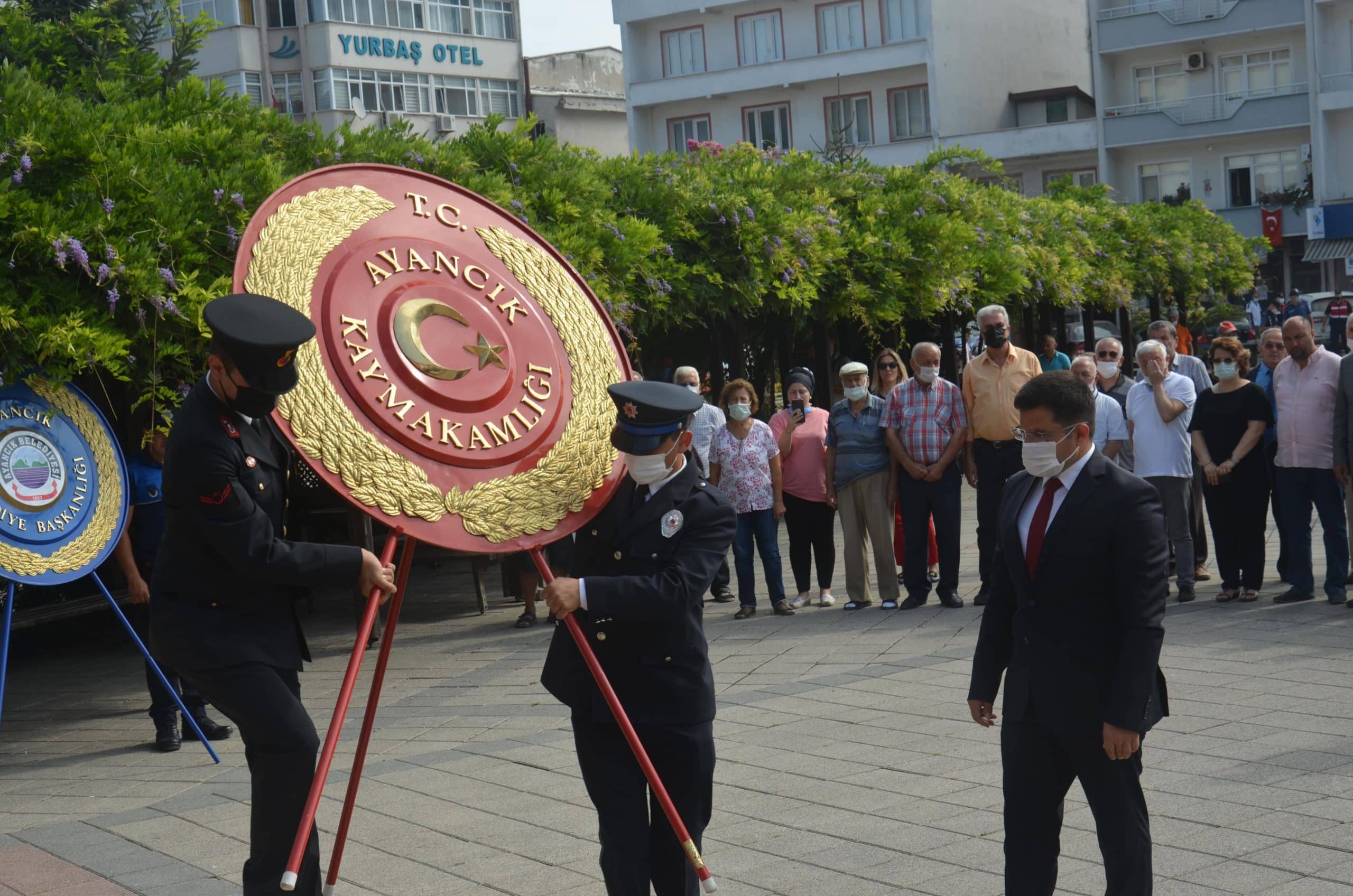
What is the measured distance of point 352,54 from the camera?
50156mm

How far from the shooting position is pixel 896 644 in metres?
9.49

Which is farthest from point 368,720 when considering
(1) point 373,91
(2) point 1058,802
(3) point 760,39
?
(3) point 760,39

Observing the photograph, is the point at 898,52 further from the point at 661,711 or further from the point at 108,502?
the point at 661,711

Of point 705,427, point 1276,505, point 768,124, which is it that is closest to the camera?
point 1276,505

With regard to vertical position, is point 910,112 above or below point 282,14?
below

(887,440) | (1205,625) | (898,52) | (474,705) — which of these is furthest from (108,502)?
(898,52)

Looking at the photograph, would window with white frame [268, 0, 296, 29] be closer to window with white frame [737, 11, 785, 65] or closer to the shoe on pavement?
window with white frame [737, 11, 785, 65]

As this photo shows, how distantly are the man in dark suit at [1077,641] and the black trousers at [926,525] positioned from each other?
671cm

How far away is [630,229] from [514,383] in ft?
29.1

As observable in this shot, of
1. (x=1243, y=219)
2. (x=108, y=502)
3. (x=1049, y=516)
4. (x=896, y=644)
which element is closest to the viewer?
(x=1049, y=516)

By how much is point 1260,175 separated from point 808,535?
4130cm

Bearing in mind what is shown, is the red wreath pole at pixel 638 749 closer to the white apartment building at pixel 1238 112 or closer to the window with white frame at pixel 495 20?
the white apartment building at pixel 1238 112

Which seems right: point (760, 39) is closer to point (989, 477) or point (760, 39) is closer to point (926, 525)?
point (926, 525)

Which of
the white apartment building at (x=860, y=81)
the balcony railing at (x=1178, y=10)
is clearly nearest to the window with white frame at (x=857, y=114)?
the white apartment building at (x=860, y=81)
